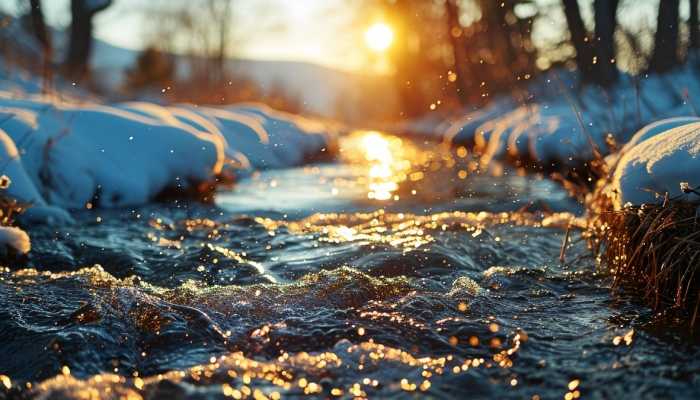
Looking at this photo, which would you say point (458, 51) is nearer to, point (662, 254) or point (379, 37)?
point (379, 37)

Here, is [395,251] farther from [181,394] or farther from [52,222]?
[52,222]

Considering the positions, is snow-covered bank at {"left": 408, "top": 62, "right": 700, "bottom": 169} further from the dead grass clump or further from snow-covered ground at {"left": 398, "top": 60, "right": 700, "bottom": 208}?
the dead grass clump

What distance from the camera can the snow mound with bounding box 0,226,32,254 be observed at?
354 cm

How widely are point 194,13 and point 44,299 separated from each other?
37.1 meters

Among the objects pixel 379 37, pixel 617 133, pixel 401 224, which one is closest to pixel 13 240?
pixel 401 224

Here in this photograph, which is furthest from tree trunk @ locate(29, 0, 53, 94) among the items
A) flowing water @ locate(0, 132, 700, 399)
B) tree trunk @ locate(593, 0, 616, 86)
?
tree trunk @ locate(593, 0, 616, 86)

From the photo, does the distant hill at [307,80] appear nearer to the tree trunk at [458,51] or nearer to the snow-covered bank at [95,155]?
the tree trunk at [458,51]

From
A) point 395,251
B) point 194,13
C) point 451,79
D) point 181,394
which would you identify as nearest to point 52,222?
point 395,251

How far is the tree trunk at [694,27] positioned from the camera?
9508 millimetres

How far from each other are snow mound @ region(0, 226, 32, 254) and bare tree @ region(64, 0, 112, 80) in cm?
1351

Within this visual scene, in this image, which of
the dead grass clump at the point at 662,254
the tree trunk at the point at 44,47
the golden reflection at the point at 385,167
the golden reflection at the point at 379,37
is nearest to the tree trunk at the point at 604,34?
the golden reflection at the point at 385,167

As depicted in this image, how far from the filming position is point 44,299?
9.41 ft

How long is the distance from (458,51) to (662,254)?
19370mm

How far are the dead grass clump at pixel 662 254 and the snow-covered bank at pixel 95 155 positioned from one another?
371 cm
